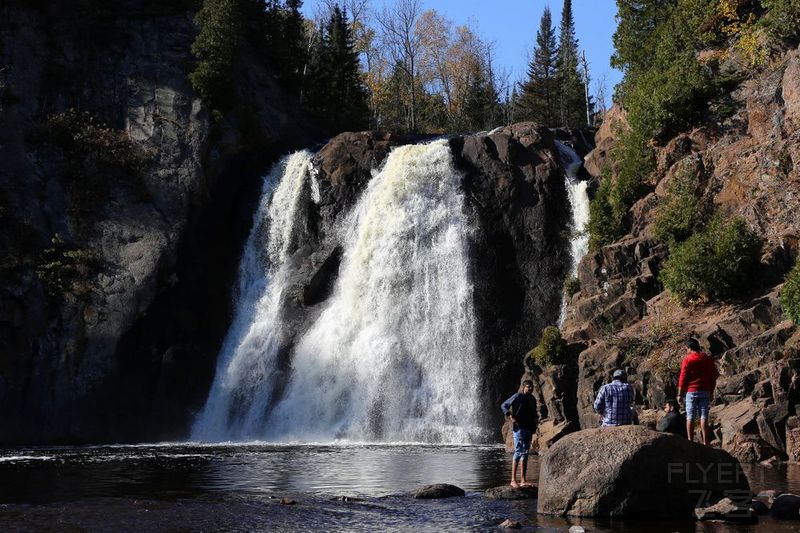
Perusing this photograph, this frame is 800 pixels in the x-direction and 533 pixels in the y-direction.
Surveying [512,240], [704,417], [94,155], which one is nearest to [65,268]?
[94,155]

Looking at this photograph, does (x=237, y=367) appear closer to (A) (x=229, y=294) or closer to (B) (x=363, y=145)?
(A) (x=229, y=294)

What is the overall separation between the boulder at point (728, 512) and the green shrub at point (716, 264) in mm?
14754

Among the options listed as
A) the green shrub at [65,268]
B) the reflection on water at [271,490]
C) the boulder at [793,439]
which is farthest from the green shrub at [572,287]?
the green shrub at [65,268]

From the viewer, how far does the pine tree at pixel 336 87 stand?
56.1 metres

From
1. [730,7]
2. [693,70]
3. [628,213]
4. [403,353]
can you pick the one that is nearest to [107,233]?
[403,353]

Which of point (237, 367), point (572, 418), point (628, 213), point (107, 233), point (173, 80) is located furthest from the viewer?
point (173, 80)

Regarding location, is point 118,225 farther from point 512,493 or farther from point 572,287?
point 512,493

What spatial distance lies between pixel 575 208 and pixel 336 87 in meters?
26.5

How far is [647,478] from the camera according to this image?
13.8m

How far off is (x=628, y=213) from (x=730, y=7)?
10451 mm

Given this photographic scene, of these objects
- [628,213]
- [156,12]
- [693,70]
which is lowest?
[628,213]

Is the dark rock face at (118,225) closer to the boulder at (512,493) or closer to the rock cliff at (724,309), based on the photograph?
the rock cliff at (724,309)

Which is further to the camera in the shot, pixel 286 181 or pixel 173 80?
pixel 173 80

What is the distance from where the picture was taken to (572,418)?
27594mm
